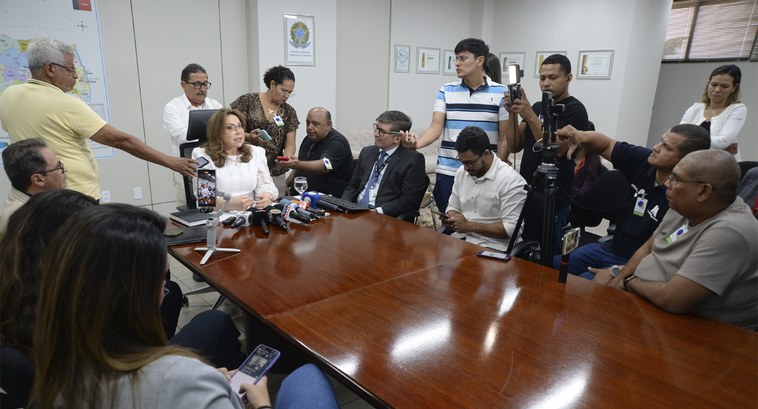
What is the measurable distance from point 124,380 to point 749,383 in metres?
1.43

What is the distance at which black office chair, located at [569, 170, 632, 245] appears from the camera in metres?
2.88

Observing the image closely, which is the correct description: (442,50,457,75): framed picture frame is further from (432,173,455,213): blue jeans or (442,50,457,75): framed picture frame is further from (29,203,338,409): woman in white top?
(29,203,338,409): woman in white top

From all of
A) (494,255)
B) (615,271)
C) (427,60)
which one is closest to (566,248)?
(494,255)

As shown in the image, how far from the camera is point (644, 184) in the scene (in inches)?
90.5

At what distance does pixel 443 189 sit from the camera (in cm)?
312

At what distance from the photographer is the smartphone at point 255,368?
1.21 m

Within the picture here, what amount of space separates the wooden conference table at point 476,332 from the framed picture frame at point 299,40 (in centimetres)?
348

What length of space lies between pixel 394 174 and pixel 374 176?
18cm

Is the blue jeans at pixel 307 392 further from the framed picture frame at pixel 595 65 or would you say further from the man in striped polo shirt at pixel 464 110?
the framed picture frame at pixel 595 65

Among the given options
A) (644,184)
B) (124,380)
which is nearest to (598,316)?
(644,184)

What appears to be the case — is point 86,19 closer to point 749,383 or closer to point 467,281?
point 467,281

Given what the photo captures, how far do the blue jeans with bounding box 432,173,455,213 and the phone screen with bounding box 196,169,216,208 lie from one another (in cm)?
155

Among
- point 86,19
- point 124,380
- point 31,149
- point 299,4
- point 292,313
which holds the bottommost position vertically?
point 292,313

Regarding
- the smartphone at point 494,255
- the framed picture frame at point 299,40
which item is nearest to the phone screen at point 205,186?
the smartphone at point 494,255
